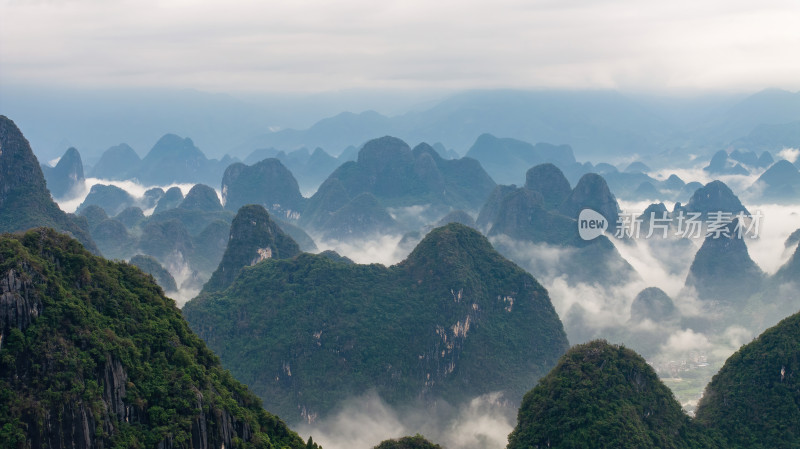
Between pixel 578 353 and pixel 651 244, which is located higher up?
pixel 651 244

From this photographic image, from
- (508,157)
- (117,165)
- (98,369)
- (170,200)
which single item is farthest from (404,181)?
(98,369)

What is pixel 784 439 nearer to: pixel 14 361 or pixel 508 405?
pixel 508 405

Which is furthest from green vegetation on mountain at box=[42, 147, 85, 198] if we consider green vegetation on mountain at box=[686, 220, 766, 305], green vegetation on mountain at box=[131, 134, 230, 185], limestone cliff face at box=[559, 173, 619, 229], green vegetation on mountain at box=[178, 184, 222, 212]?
green vegetation on mountain at box=[686, 220, 766, 305]

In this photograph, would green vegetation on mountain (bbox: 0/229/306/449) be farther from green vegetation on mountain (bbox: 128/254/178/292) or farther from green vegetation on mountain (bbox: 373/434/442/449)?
green vegetation on mountain (bbox: 128/254/178/292)

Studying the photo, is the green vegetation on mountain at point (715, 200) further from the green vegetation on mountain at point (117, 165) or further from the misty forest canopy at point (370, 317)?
the green vegetation on mountain at point (117, 165)

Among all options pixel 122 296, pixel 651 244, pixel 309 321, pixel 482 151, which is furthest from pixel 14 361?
pixel 482 151

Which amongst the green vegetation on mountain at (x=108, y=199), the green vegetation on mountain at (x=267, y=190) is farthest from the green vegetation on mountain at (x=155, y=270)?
the green vegetation on mountain at (x=108, y=199)
